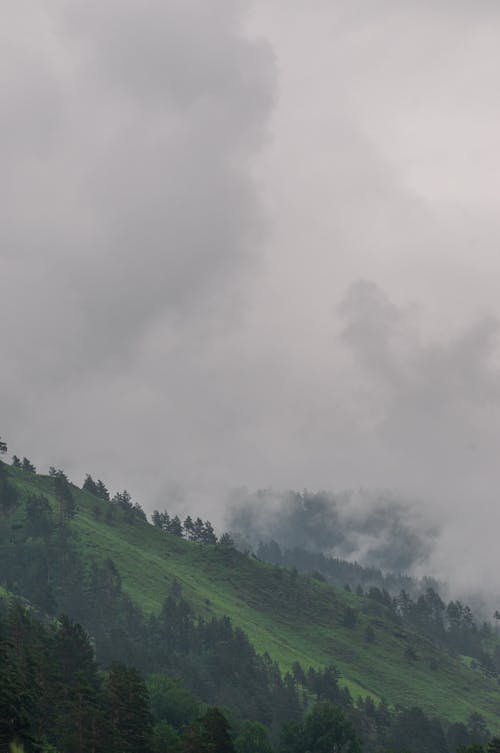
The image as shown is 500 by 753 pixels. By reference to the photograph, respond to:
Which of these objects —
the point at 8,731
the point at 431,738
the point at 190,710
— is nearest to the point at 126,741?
the point at 8,731

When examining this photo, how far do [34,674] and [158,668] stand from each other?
102m

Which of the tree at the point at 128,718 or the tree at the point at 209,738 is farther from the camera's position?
the tree at the point at 128,718

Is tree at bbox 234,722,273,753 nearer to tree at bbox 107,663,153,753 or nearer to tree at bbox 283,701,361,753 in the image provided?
tree at bbox 283,701,361,753

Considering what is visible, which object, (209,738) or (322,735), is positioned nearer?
(209,738)

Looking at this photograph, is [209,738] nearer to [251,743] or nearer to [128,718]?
[128,718]

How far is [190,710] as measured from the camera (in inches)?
5630

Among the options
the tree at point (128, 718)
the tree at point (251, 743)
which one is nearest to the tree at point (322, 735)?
the tree at point (251, 743)

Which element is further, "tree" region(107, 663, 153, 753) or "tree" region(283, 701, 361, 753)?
"tree" region(283, 701, 361, 753)

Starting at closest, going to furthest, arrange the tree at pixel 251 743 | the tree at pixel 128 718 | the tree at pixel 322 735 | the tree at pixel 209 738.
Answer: the tree at pixel 209 738 < the tree at pixel 128 718 < the tree at pixel 251 743 < the tree at pixel 322 735

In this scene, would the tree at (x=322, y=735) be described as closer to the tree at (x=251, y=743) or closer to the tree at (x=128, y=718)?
the tree at (x=251, y=743)

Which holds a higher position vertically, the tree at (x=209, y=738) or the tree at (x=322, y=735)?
the tree at (x=322, y=735)

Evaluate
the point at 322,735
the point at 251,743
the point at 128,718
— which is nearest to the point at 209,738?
the point at 128,718

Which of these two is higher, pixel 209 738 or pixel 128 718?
pixel 209 738

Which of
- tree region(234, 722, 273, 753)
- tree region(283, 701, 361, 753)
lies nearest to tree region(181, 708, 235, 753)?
tree region(234, 722, 273, 753)
